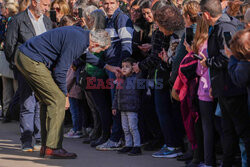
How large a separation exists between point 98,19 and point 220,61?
259 cm

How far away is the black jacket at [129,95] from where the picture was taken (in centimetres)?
646

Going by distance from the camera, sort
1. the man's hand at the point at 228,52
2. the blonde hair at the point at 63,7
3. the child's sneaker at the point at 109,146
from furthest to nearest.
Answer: the blonde hair at the point at 63,7, the child's sneaker at the point at 109,146, the man's hand at the point at 228,52

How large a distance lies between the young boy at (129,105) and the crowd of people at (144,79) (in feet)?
0.04

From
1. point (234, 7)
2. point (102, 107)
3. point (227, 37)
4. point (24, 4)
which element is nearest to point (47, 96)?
point (102, 107)

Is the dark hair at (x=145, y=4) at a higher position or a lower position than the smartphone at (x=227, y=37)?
higher

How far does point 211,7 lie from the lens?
5176mm

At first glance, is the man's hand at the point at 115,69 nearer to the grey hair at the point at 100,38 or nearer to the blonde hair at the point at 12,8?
the grey hair at the point at 100,38

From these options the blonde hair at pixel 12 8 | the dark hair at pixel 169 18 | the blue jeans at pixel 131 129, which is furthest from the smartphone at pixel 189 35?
the blonde hair at pixel 12 8

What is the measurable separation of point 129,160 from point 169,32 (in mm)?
1636

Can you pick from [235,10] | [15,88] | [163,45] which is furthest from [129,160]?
[15,88]

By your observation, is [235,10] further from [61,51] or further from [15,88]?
[15,88]

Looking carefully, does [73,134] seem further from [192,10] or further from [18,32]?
[192,10]

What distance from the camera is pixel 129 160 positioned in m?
6.19

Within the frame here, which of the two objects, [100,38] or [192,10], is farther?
[100,38]
